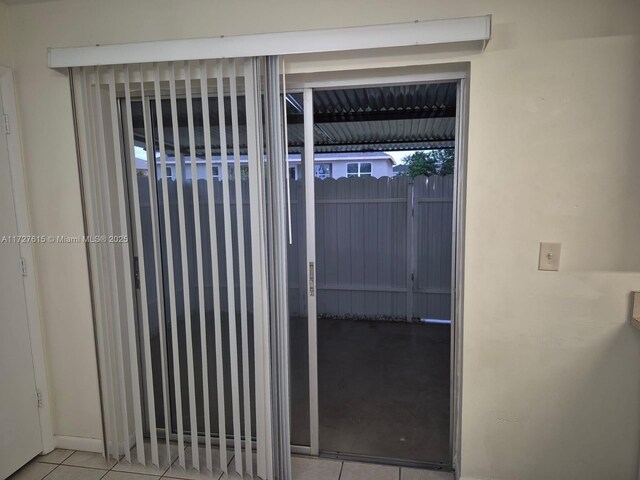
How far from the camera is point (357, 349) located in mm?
3982

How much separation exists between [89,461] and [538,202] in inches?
110

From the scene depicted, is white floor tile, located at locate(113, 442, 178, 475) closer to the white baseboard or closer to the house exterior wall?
the white baseboard

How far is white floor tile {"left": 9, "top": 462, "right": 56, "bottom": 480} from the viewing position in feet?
6.63

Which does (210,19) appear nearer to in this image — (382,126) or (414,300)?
(382,126)

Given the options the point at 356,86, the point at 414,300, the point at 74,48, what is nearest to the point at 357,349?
the point at 414,300

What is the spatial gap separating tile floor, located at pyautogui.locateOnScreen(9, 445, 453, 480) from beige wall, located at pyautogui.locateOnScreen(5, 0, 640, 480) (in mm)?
409

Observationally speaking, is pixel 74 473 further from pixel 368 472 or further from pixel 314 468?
pixel 368 472

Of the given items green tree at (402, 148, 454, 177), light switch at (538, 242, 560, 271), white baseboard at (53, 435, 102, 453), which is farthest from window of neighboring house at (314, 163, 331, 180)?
white baseboard at (53, 435, 102, 453)

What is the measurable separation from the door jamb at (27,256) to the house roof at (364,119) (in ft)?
2.12

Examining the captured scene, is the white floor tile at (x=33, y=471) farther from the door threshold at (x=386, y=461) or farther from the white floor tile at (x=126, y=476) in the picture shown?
the door threshold at (x=386, y=461)

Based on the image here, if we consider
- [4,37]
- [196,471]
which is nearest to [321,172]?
[4,37]

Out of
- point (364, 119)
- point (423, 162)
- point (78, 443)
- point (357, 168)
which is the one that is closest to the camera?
point (78, 443)

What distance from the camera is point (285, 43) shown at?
168 cm

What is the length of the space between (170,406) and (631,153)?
267 cm
